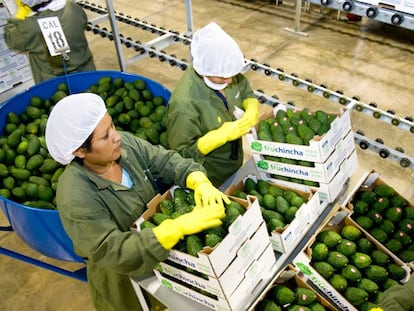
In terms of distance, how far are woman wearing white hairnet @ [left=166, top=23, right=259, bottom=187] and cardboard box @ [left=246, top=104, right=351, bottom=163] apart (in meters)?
0.40

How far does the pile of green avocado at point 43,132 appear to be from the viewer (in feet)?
9.28

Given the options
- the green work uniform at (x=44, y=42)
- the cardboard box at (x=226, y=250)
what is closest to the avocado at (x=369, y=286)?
the cardboard box at (x=226, y=250)

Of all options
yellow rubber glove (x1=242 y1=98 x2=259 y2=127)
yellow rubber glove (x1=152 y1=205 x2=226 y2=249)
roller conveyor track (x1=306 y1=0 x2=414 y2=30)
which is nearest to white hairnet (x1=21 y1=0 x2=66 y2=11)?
yellow rubber glove (x1=242 y1=98 x2=259 y2=127)

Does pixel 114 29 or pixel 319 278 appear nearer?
pixel 319 278

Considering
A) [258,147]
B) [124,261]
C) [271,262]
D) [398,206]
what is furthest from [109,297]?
[398,206]

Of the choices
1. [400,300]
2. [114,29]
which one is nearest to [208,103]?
[400,300]

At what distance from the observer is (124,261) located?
70.1 inches

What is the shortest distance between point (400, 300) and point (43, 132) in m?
2.66

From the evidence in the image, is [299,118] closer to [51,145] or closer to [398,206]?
[398,206]

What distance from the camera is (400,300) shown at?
1696 millimetres

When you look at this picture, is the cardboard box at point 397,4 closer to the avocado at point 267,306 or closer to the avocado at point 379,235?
the avocado at point 379,235

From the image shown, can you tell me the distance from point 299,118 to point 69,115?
118cm

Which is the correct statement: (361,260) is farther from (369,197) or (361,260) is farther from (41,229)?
(41,229)

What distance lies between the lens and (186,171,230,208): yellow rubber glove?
1917mm
